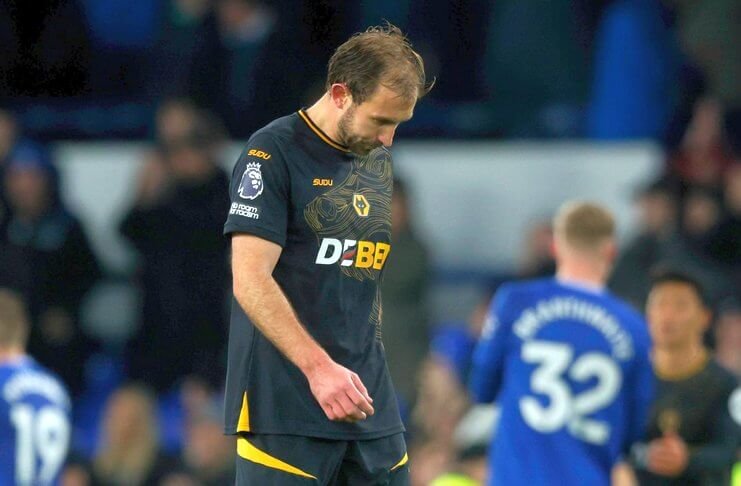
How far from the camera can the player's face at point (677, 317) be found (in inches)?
261

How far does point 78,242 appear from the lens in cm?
1013

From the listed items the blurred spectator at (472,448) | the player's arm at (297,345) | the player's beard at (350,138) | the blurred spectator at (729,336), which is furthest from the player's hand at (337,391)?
the blurred spectator at (729,336)

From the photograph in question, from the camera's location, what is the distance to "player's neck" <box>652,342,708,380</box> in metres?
6.62

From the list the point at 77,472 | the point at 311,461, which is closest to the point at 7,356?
the point at 77,472

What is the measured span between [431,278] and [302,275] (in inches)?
244

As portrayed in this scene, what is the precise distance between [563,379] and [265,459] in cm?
232

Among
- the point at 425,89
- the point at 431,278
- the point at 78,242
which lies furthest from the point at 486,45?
the point at 425,89

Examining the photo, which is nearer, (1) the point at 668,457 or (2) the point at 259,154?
(2) the point at 259,154

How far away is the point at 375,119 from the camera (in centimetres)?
407

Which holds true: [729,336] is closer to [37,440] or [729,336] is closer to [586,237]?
[586,237]

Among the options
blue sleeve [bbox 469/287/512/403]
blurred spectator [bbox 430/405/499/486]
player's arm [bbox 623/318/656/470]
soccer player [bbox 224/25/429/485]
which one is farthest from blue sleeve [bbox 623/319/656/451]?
soccer player [bbox 224/25/429/485]

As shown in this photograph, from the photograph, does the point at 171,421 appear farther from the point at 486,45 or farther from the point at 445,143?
the point at 486,45

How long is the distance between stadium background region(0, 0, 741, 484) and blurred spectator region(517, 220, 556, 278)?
0.02 metres

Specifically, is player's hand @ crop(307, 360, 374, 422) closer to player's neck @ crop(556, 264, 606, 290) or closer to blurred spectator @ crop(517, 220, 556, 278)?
player's neck @ crop(556, 264, 606, 290)
